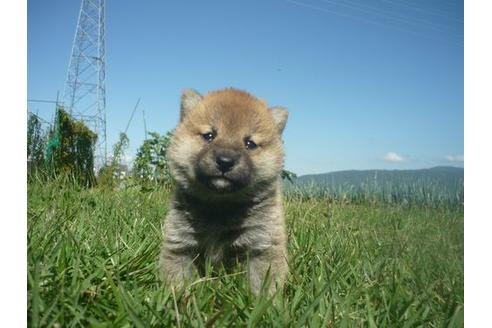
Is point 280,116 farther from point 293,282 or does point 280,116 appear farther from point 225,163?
point 293,282

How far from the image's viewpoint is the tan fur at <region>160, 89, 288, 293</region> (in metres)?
1.79

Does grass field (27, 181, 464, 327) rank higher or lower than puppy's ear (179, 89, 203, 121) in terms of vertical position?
lower

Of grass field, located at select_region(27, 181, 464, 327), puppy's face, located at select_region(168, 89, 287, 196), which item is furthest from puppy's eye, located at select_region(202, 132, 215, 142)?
grass field, located at select_region(27, 181, 464, 327)

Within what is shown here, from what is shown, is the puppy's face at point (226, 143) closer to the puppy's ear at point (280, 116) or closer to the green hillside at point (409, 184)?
the puppy's ear at point (280, 116)

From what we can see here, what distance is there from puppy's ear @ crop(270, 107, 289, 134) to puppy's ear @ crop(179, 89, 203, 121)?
0.30 meters

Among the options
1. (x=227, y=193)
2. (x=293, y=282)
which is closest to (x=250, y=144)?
(x=227, y=193)

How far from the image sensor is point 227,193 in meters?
1.81

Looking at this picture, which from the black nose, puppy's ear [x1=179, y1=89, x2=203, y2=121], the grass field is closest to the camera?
the grass field

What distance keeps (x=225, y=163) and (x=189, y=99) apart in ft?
1.04

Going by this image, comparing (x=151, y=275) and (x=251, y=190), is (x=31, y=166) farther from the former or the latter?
(x=251, y=190)

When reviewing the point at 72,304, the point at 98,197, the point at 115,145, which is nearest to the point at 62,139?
the point at 115,145

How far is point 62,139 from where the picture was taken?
1422 mm

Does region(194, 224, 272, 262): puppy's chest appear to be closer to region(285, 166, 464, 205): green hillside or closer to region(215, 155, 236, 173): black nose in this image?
region(215, 155, 236, 173): black nose

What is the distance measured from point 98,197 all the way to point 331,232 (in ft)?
3.60
